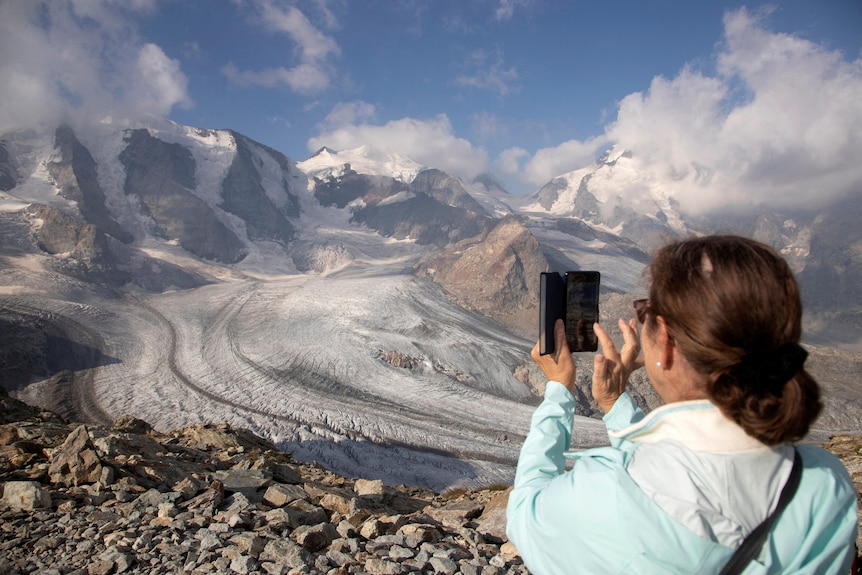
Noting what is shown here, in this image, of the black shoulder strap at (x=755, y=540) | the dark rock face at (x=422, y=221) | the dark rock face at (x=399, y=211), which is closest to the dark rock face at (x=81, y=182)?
the dark rock face at (x=399, y=211)

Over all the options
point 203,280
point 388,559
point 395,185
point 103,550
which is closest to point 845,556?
point 388,559

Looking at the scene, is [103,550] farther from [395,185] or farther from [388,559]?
[395,185]

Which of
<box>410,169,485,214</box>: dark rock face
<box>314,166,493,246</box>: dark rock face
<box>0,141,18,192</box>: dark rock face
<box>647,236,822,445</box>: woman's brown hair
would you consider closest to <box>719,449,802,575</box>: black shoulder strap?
<box>647,236,822,445</box>: woman's brown hair

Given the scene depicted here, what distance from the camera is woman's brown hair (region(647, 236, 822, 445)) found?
3.92 feet

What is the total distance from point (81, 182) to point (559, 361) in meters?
94.3

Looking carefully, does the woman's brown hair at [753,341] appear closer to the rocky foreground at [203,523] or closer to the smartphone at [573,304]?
the smartphone at [573,304]

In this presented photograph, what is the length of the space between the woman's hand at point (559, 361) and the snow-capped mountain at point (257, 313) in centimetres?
42

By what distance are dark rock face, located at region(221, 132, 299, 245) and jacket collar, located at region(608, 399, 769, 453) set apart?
326 ft

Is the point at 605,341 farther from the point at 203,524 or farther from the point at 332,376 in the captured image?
the point at 332,376

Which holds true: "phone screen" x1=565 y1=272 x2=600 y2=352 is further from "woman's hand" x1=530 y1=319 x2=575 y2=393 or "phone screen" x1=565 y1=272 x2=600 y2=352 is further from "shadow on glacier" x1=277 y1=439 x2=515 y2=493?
"shadow on glacier" x1=277 y1=439 x2=515 y2=493

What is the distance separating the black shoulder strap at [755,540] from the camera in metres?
1.21

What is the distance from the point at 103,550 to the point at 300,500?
1842 millimetres

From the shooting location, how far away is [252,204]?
101 meters

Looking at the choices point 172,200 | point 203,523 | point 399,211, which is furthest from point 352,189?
point 203,523
